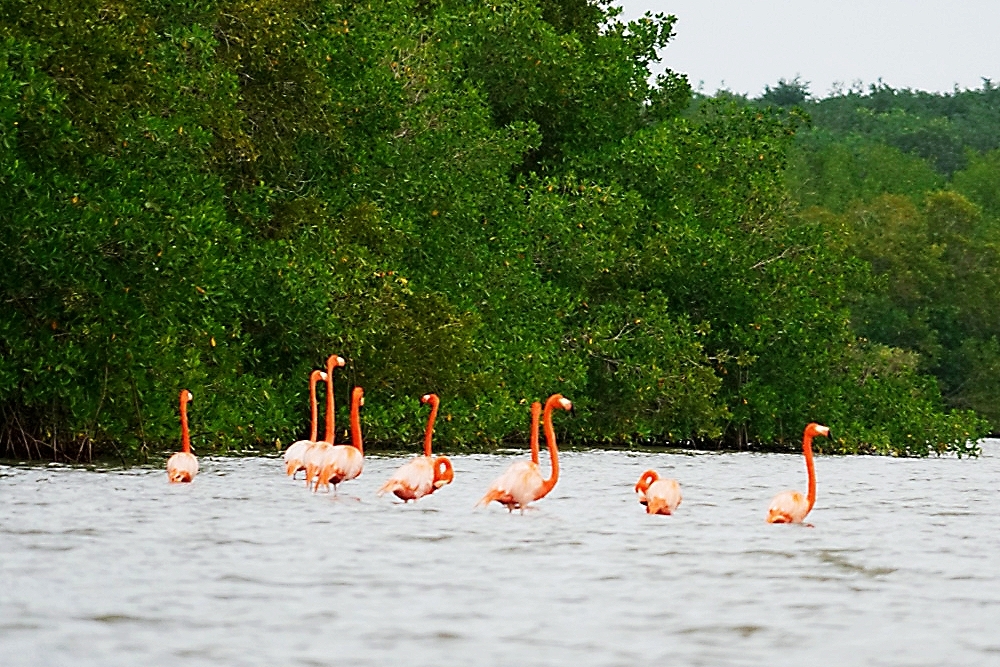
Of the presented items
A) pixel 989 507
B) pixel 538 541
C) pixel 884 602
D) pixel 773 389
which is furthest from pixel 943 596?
pixel 773 389

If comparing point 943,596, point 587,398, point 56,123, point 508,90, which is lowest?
point 943,596

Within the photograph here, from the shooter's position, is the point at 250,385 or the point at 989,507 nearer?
the point at 989,507

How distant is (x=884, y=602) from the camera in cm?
891

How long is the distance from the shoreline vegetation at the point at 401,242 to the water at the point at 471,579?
2689 millimetres

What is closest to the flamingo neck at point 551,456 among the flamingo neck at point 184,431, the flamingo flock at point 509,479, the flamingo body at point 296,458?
the flamingo flock at point 509,479

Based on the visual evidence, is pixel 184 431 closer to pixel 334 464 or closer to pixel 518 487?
pixel 334 464

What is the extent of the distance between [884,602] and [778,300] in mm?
22802

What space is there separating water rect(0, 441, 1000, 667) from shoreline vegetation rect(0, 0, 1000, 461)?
2.69m

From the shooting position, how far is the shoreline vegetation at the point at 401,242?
18.3 metres

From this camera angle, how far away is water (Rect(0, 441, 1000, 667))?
724 centimetres

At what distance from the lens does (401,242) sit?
25.7 metres

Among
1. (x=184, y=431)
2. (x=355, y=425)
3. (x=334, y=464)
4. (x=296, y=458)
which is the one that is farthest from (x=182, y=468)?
(x=355, y=425)

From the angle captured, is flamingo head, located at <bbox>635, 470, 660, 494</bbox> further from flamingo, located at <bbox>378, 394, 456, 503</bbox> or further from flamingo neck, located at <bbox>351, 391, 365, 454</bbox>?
flamingo neck, located at <bbox>351, 391, 365, 454</bbox>

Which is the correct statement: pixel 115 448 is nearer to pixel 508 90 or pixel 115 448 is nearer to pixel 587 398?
pixel 587 398
